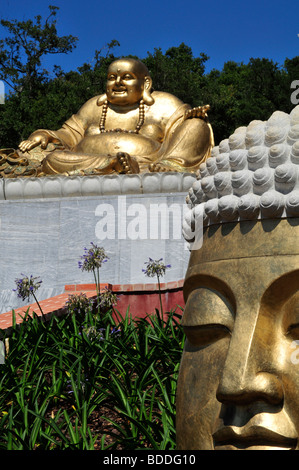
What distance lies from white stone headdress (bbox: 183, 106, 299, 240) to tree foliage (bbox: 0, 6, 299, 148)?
1965 centimetres

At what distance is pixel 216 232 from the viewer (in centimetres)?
191

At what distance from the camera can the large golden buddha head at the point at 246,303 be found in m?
1.61

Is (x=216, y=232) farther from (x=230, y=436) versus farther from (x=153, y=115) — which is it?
(x=153, y=115)

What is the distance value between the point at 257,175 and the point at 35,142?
784cm

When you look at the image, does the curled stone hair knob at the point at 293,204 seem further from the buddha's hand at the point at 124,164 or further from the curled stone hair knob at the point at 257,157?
the buddha's hand at the point at 124,164

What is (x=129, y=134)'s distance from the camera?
355 inches

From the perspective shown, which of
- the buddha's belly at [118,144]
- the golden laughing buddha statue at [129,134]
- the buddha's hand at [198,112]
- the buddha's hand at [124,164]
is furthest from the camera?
the buddha's hand at [198,112]

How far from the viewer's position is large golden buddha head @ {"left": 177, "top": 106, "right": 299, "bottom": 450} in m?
1.61

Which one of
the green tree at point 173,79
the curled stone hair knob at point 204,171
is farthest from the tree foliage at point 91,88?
the curled stone hair knob at point 204,171

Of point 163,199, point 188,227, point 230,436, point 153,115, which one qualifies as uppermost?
point 153,115

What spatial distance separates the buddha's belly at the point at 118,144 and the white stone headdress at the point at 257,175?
6.88m

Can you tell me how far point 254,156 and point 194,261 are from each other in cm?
41

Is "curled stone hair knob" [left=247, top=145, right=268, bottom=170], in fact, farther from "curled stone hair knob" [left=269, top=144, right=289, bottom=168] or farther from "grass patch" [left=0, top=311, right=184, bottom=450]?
"grass patch" [left=0, top=311, right=184, bottom=450]

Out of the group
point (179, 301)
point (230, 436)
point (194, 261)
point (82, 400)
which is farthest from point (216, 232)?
point (179, 301)
